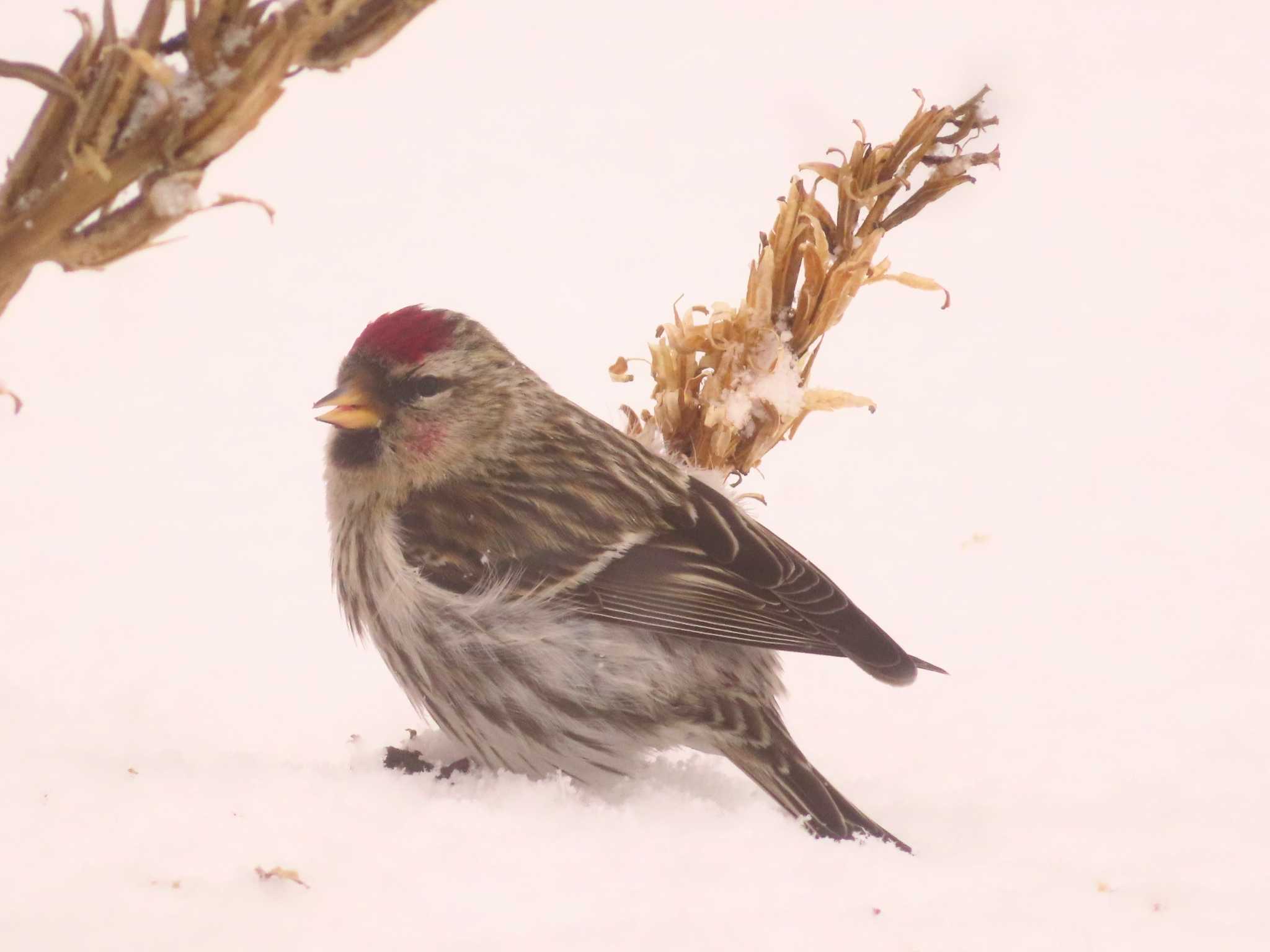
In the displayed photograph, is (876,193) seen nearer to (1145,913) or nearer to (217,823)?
(1145,913)

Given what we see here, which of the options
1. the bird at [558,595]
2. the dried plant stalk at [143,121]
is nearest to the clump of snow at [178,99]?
the dried plant stalk at [143,121]

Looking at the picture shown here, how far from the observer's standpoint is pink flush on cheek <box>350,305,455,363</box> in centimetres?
239

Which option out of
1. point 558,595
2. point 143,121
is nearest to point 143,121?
point 143,121

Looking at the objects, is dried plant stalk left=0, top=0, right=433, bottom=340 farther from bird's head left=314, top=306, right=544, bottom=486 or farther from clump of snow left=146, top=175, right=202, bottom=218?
bird's head left=314, top=306, right=544, bottom=486

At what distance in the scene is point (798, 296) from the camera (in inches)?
94.3

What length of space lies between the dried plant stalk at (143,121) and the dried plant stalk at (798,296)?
1246 millimetres

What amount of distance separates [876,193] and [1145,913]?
122 centimetres

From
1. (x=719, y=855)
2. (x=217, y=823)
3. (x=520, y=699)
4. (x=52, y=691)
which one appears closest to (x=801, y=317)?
(x=520, y=699)

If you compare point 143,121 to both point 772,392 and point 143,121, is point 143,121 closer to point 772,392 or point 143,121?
point 143,121

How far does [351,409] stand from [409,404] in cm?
10

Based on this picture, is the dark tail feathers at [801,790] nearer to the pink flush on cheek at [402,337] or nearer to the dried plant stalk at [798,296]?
the dried plant stalk at [798,296]

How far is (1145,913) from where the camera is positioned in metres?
1.88

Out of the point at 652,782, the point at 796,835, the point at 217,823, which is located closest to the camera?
the point at 217,823

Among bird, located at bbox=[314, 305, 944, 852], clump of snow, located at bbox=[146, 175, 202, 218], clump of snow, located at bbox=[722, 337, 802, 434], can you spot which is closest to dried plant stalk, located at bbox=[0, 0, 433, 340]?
clump of snow, located at bbox=[146, 175, 202, 218]
